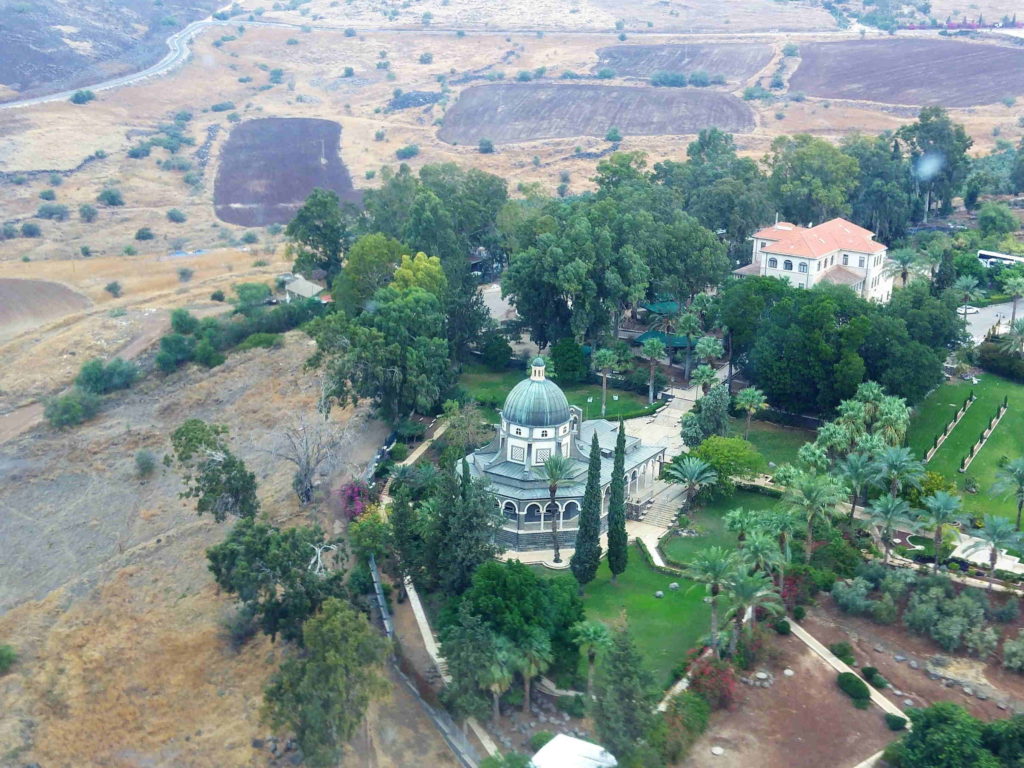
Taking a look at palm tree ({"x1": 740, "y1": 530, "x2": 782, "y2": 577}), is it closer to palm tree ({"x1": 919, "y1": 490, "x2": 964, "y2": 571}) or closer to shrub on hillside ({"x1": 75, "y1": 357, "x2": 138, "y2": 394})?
palm tree ({"x1": 919, "y1": 490, "x2": 964, "y2": 571})

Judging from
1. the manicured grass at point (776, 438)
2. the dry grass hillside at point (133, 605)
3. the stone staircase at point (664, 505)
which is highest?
the manicured grass at point (776, 438)

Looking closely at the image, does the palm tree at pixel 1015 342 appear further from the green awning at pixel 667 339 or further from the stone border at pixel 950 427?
the green awning at pixel 667 339

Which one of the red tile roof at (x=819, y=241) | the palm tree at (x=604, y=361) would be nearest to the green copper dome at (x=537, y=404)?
the palm tree at (x=604, y=361)

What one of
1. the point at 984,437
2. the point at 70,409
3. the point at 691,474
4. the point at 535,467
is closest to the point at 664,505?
the point at 691,474

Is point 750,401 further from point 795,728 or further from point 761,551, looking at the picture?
point 795,728

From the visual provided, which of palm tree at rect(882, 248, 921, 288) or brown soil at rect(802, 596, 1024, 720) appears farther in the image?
palm tree at rect(882, 248, 921, 288)

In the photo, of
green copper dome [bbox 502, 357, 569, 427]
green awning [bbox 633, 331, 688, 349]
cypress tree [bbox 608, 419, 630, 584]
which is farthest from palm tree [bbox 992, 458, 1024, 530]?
green awning [bbox 633, 331, 688, 349]
